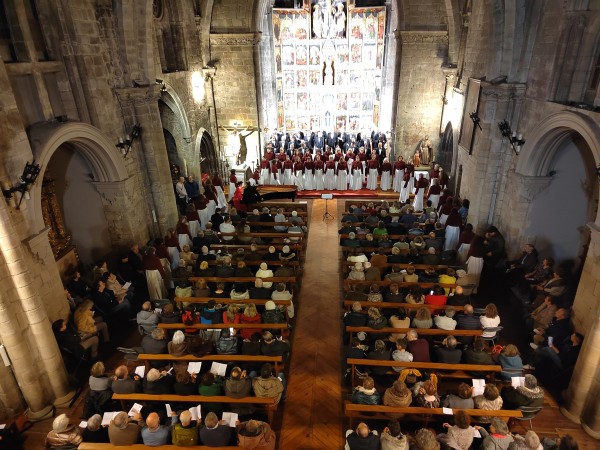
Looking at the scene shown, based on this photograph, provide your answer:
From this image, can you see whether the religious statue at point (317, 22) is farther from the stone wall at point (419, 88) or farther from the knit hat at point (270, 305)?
the knit hat at point (270, 305)

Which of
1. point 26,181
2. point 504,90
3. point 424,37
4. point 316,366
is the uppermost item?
point 424,37

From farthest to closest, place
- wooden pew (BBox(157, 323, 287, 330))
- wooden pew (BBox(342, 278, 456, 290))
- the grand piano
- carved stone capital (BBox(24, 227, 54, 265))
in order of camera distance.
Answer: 1. the grand piano
2. wooden pew (BBox(342, 278, 456, 290))
3. wooden pew (BBox(157, 323, 287, 330))
4. carved stone capital (BBox(24, 227, 54, 265))

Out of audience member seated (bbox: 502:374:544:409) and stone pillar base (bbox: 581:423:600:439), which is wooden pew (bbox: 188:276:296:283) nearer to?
audience member seated (bbox: 502:374:544:409)

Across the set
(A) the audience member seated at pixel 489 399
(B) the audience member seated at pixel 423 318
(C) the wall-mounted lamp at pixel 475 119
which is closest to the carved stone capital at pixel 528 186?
(C) the wall-mounted lamp at pixel 475 119

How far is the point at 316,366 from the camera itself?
7.98 metres

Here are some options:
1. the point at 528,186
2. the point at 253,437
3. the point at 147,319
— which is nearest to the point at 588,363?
the point at 528,186

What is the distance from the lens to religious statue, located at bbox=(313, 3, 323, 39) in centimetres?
2217

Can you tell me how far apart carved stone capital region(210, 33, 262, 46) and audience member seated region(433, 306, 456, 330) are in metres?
14.7

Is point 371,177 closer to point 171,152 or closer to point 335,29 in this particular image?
point 171,152

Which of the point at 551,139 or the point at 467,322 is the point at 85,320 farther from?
the point at 551,139

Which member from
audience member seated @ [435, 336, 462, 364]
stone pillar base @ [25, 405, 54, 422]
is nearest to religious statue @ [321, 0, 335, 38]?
audience member seated @ [435, 336, 462, 364]

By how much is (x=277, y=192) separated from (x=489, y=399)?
429 inches

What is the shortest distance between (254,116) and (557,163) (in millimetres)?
12809

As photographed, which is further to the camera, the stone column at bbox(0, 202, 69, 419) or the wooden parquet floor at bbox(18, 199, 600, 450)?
the wooden parquet floor at bbox(18, 199, 600, 450)
